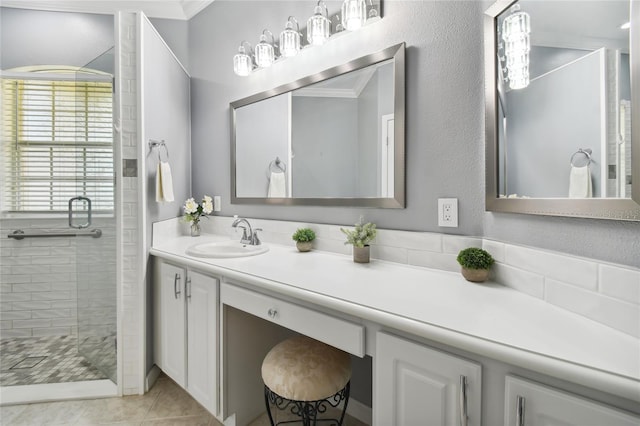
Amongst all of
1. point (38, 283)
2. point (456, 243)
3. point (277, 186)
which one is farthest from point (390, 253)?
point (38, 283)

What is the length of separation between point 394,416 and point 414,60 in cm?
140

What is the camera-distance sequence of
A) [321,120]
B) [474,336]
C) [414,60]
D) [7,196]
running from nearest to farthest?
[474,336] < [414,60] < [321,120] < [7,196]

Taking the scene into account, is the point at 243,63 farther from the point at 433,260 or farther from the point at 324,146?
the point at 433,260

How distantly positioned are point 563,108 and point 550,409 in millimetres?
799

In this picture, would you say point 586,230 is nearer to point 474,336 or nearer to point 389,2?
point 474,336

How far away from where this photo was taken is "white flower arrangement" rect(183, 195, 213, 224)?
2.26m

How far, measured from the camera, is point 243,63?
2.01 metres

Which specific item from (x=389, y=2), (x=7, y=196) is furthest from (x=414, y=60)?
(x=7, y=196)

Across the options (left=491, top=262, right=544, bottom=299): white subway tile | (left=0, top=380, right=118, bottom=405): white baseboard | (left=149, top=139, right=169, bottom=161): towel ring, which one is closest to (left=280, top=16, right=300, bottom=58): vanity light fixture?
(left=149, top=139, right=169, bottom=161): towel ring

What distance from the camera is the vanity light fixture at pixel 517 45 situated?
1.02 m

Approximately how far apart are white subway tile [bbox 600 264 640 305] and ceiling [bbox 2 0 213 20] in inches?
114

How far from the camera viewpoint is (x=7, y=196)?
8.02 ft

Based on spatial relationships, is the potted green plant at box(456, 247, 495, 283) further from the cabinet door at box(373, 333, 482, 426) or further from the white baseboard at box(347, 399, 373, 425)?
the white baseboard at box(347, 399, 373, 425)

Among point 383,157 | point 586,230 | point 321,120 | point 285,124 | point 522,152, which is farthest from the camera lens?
point 285,124
